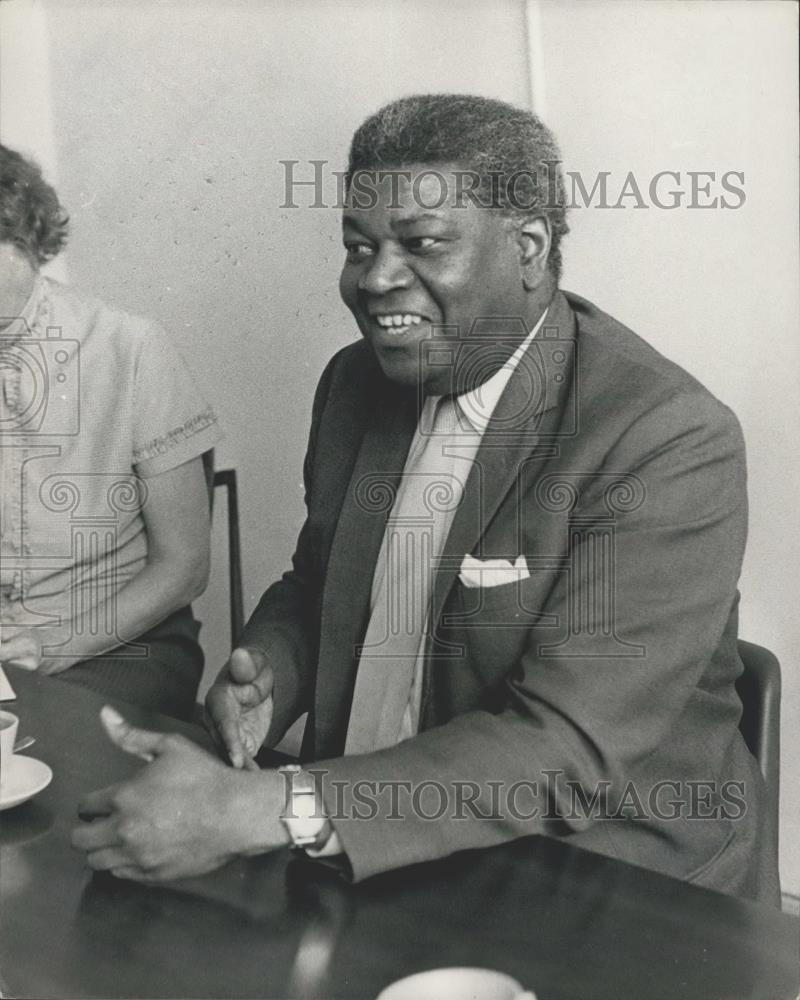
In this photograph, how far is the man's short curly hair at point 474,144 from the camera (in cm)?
115

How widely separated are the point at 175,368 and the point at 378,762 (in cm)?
77

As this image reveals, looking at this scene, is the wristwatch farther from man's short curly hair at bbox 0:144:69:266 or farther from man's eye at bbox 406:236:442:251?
man's short curly hair at bbox 0:144:69:266

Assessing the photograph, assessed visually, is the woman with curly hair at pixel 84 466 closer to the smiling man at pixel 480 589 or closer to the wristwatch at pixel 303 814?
the smiling man at pixel 480 589

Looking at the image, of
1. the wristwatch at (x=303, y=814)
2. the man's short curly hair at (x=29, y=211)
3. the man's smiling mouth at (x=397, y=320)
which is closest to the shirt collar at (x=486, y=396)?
A: the man's smiling mouth at (x=397, y=320)

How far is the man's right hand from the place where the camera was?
3.65 ft

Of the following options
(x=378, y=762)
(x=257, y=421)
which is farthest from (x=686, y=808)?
(x=257, y=421)

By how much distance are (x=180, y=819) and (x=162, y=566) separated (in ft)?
2.41

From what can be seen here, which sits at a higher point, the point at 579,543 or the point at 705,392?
the point at 705,392

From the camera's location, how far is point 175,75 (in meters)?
1.48

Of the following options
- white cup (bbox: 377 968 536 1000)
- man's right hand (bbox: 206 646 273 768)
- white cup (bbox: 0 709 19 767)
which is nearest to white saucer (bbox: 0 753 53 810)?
white cup (bbox: 0 709 19 767)

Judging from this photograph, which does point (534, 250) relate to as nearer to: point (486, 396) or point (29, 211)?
point (486, 396)

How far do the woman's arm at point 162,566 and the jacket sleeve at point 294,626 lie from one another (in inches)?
7.7

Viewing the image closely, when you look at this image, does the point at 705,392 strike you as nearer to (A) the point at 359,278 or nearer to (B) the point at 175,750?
(A) the point at 359,278

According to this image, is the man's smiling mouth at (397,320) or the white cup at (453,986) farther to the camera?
the man's smiling mouth at (397,320)
